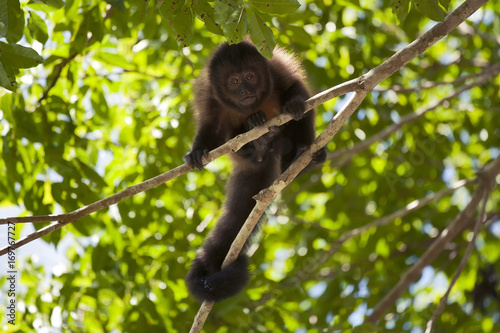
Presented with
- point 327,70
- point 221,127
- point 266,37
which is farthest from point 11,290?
point 327,70

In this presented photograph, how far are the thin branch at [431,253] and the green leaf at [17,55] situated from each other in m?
3.26

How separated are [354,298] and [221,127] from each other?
2.05 metres

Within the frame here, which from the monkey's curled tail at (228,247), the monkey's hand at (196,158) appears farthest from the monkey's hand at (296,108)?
the monkey's curled tail at (228,247)

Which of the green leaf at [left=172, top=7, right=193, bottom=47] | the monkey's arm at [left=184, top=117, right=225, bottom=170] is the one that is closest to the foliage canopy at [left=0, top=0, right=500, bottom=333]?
the green leaf at [left=172, top=7, right=193, bottom=47]

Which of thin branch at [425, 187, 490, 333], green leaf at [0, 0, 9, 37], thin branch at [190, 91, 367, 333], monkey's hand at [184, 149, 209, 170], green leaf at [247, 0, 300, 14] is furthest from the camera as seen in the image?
monkey's hand at [184, 149, 209, 170]

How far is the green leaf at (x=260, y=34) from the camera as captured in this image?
2797 millimetres

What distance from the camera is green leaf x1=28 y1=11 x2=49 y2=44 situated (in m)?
3.72

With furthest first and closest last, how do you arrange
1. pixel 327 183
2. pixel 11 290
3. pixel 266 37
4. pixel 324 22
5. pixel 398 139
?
pixel 327 183 < pixel 398 139 < pixel 324 22 < pixel 11 290 < pixel 266 37

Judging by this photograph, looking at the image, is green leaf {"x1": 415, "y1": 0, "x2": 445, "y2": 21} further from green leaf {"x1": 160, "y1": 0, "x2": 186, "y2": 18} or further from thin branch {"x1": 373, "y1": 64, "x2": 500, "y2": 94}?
thin branch {"x1": 373, "y1": 64, "x2": 500, "y2": 94}

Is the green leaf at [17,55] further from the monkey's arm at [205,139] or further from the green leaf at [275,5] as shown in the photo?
the monkey's arm at [205,139]

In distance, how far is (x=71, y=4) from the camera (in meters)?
4.18

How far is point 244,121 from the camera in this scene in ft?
15.5

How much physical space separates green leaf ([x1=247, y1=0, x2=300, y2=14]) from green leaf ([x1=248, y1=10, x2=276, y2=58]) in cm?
6

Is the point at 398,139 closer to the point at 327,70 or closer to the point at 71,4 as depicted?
the point at 327,70
